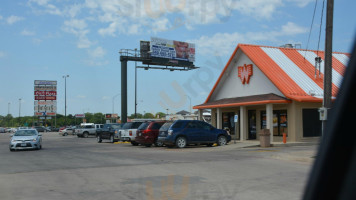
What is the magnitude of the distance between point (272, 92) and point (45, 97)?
2697 inches

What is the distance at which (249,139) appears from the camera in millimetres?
30531

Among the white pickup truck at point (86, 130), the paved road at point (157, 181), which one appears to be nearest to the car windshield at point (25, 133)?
the paved road at point (157, 181)

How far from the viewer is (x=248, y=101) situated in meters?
27.9

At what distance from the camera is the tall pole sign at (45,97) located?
85.0 metres

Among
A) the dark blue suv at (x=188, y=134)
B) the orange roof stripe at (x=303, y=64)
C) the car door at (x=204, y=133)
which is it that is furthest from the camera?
the orange roof stripe at (x=303, y=64)

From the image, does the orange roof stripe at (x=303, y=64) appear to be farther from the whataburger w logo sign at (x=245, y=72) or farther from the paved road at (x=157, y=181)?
the paved road at (x=157, y=181)

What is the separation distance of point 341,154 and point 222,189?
780 cm

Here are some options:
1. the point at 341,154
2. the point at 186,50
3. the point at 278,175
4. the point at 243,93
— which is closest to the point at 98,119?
the point at 186,50

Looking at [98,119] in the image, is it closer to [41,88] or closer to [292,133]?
[41,88]

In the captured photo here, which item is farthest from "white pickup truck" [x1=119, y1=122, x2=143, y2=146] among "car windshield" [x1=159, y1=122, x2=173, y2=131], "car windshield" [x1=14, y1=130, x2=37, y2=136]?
"car windshield" [x1=14, y1=130, x2=37, y2=136]

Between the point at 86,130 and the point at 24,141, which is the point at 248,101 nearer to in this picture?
the point at 24,141

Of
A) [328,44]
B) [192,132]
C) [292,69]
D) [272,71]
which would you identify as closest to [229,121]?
[272,71]

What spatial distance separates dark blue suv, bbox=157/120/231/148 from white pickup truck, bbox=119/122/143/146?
405 cm

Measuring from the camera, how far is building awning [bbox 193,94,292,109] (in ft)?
85.5
